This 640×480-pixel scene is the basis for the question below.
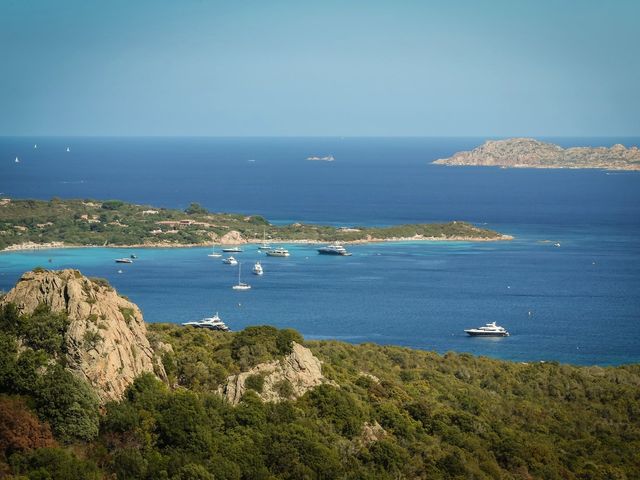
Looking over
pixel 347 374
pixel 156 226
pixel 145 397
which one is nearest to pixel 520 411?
pixel 347 374

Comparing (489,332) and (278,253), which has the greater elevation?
(278,253)

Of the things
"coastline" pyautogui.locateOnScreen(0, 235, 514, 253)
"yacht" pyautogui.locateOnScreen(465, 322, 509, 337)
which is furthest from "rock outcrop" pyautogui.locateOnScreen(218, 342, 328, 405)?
"coastline" pyautogui.locateOnScreen(0, 235, 514, 253)

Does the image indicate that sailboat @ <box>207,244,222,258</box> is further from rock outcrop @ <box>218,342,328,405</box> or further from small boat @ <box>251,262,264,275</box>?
rock outcrop @ <box>218,342,328,405</box>

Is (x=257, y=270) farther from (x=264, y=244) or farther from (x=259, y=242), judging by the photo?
(x=259, y=242)

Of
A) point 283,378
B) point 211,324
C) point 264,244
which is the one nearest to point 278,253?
point 264,244

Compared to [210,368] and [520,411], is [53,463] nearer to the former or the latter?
[210,368]
